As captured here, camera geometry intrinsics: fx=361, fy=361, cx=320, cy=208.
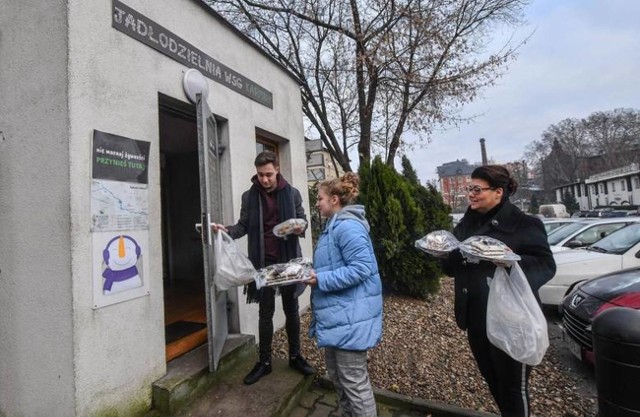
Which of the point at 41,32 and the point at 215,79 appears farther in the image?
the point at 215,79

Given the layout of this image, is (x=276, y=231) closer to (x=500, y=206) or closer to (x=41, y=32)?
(x=500, y=206)

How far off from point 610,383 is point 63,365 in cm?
326

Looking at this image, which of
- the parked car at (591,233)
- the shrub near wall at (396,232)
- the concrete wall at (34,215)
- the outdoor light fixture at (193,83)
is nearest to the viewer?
the concrete wall at (34,215)

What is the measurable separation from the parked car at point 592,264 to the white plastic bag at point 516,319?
4197mm

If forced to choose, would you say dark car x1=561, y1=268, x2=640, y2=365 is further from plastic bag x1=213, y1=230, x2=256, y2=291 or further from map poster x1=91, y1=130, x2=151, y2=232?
map poster x1=91, y1=130, x2=151, y2=232

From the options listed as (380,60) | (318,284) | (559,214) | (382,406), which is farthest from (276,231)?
(559,214)

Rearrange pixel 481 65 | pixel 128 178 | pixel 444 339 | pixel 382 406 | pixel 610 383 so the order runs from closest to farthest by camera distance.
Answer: pixel 610 383, pixel 128 178, pixel 382 406, pixel 444 339, pixel 481 65

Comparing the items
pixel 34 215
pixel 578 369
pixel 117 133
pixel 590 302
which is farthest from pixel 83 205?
pixel 578 369

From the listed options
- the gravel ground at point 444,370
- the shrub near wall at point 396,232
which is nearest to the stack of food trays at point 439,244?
the gravel ground at point 444,370

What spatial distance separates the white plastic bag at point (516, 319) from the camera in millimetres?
1929

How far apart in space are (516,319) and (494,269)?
311mm

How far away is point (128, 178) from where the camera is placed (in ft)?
8.90

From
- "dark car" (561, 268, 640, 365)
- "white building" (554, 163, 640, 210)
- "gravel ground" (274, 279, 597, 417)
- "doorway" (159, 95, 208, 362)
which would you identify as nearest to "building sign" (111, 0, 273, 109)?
"doorway" (159, 95, 208, 362)

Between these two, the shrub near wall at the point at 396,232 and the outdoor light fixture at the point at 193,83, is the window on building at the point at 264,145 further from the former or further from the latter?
the shrub near wall at the point at 396,232
